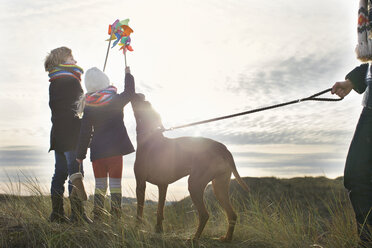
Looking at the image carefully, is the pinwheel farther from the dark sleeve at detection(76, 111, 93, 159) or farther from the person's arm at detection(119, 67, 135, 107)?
the dark sleeve at detection(76, 111, 93, 159)

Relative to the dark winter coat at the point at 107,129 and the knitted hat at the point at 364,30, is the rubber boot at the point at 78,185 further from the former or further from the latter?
the knitted hat at the point at 364,30

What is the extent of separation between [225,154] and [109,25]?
9.15 feet

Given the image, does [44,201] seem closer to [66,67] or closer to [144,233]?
[66,67]

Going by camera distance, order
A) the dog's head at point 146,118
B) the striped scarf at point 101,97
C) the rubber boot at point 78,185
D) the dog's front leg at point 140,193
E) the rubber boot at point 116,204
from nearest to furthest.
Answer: the dog's front leg at point 140,193 → the dog's head at point 146,118 → the rubber boot at point 116,204 → the striped scarf at point 101,97 → the rubber boot at point 78,185

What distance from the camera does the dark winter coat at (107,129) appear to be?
4.65 meters

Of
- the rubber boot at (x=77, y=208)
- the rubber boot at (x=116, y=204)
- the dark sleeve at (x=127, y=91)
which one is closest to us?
the rubber boot at (x=116, y=204)

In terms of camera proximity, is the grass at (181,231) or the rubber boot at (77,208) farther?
the rubber boot at (77,208)

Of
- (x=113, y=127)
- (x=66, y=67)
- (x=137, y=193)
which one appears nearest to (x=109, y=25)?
(x=66, y=67)

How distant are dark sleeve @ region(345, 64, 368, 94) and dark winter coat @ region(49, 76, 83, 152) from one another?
376 cm

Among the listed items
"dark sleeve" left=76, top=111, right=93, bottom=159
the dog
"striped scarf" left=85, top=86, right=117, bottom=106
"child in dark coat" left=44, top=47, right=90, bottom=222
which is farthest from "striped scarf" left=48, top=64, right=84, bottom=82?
the dog

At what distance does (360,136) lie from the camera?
3.34m

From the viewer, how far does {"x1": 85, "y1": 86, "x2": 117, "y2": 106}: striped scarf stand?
15.7 ft

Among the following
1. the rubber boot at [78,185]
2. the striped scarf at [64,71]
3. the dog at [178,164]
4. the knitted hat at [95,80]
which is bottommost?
the rubber boot at [78,185]

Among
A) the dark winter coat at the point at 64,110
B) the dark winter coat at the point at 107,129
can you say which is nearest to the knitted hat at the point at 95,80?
the dark winter coat at the point at 107,129
